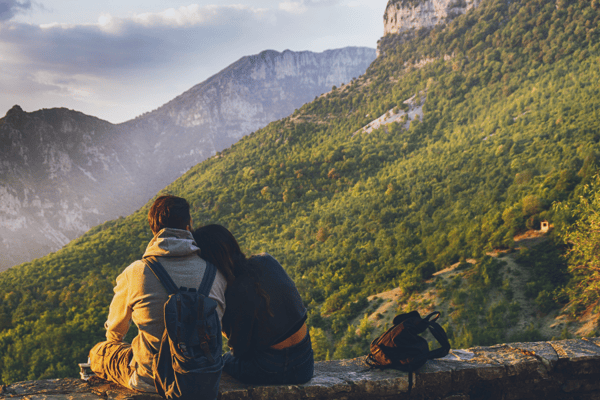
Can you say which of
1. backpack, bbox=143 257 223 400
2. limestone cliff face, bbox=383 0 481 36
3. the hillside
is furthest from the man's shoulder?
limestone cliff face, bbox=383 0 481 36

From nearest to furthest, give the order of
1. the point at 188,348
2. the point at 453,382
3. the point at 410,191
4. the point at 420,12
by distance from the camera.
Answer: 1. the point at 188,348
2. the point at 453,382
3. the point at 410,191
4. the point at 420,12

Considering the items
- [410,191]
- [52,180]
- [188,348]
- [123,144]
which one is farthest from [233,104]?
[188,348]

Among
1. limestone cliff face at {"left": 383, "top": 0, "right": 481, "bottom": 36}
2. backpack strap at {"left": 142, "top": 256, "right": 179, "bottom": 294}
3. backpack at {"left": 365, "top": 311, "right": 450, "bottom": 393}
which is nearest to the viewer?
backpack strap at {"left": 142, "top": 256, "right": 179, "bottom": 294}

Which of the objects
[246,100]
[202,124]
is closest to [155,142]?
[202,124]

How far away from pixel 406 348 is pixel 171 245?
172 cm

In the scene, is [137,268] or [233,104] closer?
[137,268]

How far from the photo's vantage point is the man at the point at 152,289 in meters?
1.93

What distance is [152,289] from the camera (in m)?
1.92

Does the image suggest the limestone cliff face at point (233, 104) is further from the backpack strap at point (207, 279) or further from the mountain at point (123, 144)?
the backpack strap at point (207, 279)

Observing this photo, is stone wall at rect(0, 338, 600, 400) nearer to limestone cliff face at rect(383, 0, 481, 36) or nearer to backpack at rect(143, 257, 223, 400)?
backpack at rect(143, 257, 223, 400)

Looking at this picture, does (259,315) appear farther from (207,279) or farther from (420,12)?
(420,12)

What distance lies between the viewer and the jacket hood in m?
1.96

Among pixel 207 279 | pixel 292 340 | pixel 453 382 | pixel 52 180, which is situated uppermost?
pixel 52 180

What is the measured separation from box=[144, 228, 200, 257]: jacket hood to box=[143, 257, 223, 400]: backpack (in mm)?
131
